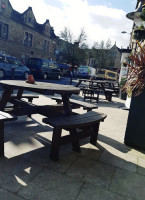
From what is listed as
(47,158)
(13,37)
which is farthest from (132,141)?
(13,37)

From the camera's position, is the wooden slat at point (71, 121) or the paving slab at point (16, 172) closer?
the paving slab at point (16, 172)

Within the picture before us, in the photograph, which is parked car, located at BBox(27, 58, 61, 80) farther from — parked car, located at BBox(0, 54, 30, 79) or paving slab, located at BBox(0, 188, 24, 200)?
paving slab, located at BBox(0, 188, 24, 200)

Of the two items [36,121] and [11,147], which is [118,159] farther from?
[36,121]

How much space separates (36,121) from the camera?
4.41 meters

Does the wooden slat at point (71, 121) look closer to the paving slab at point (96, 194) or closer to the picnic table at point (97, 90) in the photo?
the paving slab at point (96, 194)

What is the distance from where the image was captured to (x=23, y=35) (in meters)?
26.7

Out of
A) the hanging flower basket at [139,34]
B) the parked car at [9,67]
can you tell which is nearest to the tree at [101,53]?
the parked car at [9,67]

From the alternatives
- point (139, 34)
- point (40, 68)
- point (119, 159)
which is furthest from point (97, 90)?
point (40, 68)

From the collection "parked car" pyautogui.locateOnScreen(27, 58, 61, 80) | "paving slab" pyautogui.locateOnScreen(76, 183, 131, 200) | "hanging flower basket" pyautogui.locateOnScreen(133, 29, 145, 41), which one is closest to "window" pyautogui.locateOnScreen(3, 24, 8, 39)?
"parked car" pyautogui.locateOnScreen(27, 58, 61, 80)

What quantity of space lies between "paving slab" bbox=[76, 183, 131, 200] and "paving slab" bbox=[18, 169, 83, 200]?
67mm

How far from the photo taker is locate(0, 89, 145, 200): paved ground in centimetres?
195

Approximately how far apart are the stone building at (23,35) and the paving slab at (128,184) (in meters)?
24.6

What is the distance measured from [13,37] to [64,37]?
11671 millimetres

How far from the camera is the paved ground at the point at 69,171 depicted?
1.95 m
